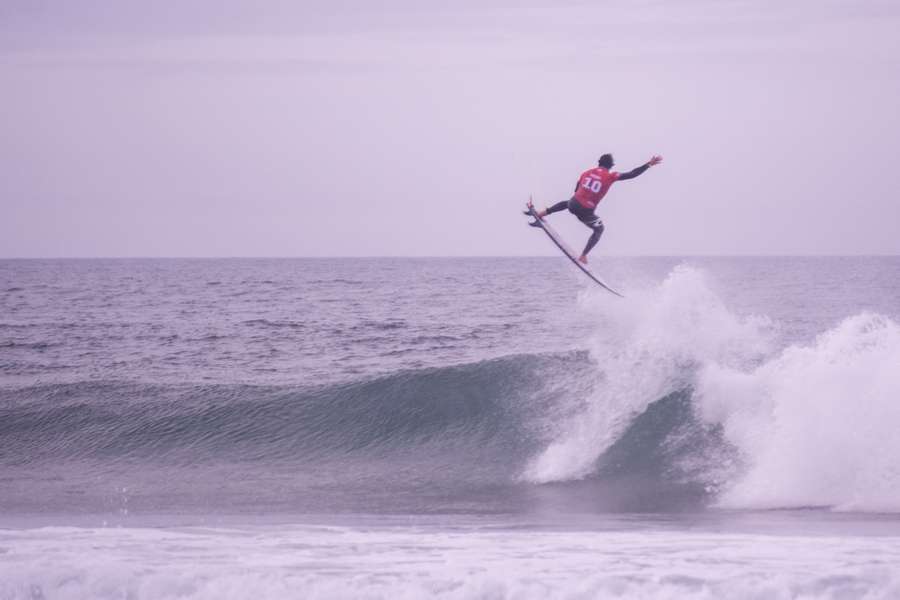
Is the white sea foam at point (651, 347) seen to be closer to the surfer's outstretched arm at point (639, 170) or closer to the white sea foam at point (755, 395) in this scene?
the white sea foam at point (755, 395)

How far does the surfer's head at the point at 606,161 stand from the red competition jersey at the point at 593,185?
0.06 m

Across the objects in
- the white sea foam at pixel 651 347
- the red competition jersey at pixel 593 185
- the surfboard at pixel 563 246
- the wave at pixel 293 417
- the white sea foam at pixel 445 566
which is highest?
the red competition jersey at pixel 593 185

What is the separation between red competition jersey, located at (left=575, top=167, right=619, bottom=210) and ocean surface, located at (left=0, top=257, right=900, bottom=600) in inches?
99.8

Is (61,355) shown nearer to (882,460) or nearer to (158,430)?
(158,430)

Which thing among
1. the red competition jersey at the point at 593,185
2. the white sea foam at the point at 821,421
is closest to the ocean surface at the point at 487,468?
the white sea foam at the point at 821,421

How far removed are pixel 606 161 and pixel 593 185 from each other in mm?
355

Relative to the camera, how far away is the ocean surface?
8.73 m

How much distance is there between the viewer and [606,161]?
1327cm

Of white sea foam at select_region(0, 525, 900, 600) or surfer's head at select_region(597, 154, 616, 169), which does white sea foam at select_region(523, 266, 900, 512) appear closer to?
white sea foam at select_region(0, 525, 900, 600)

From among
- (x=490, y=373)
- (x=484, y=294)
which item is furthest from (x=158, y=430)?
(x=484, y=294)

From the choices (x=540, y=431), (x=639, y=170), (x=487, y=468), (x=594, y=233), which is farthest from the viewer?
(x=540, y=431)

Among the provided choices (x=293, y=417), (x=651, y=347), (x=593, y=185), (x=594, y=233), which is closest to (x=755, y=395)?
(x=651, y=347)

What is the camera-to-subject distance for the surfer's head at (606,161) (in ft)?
43.4

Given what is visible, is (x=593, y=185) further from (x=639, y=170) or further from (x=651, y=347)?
(x=651, y=347)
